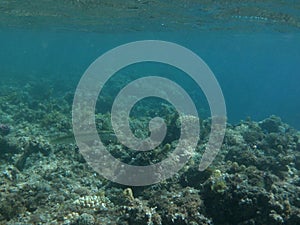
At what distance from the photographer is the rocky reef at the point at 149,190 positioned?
6.87 m

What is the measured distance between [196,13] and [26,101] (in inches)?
597

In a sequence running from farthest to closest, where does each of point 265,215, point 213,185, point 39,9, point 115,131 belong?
1. point 39,9
2. point 115,131
3. point 213,185
4. point 265,215

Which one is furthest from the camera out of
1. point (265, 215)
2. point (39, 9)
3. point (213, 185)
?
point (39, 9)

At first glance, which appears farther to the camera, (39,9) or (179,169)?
(39,9)

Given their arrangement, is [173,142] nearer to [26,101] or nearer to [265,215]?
[265,215]

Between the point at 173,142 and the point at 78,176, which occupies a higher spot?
the point at 173,142

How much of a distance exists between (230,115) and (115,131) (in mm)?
27788

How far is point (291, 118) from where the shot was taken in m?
40.5

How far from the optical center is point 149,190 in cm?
836

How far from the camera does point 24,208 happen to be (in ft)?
24.4

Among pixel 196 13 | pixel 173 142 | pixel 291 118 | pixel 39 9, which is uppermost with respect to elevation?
pixel 291 118

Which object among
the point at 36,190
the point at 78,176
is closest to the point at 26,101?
the point at 78,176

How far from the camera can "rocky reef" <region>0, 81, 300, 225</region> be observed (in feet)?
22.5

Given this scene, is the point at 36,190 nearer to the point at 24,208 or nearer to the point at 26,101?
the point at 24,208
